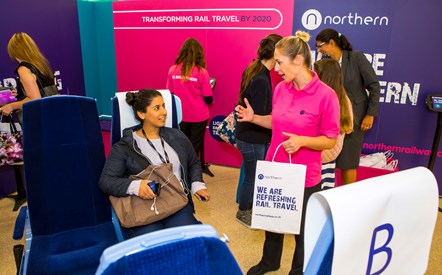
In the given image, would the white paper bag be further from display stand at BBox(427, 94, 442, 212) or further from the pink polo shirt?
display stand at BBox(427, 94, 442, 212)

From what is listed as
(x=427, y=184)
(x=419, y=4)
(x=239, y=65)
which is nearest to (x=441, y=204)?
(x=419, y=4)

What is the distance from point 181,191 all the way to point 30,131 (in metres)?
Result: 0.83

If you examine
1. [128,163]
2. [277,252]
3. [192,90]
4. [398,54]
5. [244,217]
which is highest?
[398,54]

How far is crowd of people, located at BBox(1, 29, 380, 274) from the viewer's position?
1772mm

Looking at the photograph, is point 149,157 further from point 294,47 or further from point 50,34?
point 50,34

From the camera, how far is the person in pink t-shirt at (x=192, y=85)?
3521 mm

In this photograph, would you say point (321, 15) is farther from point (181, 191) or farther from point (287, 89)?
point (181, 191)

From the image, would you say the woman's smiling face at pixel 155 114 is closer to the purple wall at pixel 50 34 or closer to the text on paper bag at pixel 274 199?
the text on paper bag at pixel 274 199

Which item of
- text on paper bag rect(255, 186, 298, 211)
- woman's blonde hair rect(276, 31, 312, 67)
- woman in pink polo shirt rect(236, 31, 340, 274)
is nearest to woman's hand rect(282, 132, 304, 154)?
woman in pink polo shirt rect(236, 31, 340, 274)

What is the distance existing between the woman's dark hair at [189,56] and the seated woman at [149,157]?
4.90ft

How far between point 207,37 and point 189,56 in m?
0.65

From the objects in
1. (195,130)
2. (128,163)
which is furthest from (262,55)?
(195,130)

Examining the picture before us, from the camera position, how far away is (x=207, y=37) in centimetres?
404

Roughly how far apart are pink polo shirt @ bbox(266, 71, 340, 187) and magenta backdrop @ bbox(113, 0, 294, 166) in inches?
80.3
